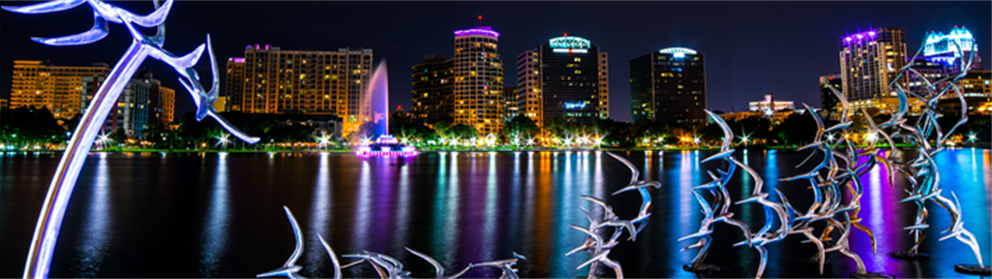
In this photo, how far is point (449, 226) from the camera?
15.9 metres

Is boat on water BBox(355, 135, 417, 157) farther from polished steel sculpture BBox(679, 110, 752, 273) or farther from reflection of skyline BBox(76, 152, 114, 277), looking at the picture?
polished steel sculpture BBox(679, 110, 752, 273)

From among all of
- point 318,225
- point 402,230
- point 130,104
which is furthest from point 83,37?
point 130,104

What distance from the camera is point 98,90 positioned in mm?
3463

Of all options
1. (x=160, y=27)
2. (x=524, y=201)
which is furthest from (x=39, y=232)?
(x=524, y=201)

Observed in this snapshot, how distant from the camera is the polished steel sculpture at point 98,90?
3514 millimetres

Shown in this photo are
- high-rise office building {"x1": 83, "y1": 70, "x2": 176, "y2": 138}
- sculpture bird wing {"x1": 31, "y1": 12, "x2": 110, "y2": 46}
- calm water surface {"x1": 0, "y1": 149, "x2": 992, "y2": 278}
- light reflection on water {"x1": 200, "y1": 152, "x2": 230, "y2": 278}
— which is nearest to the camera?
sculpture bird wing {"x1": 31, "y1": 12, "x2": 110, "y2": 46}

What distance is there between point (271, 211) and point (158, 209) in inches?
191

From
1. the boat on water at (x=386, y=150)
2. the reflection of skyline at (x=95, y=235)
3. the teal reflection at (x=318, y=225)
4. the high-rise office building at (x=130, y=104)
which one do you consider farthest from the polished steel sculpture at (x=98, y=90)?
the high-rise office building at (x=130, y=104)

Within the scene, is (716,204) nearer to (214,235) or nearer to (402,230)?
(402,230)

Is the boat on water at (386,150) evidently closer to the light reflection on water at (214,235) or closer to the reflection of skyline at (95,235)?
the reflection of skyline at (95,235)

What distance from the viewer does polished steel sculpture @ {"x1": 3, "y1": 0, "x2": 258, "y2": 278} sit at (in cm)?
351

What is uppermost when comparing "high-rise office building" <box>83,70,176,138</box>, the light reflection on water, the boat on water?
"high-rise office building" <box>83,70,176,138</box>

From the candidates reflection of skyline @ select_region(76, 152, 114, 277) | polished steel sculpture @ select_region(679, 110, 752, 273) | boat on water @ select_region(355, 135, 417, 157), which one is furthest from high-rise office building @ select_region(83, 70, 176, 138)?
polished steel sculpture @ select_region(679, 110, 752, 273)

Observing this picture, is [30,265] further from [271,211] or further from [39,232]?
[271,211]
